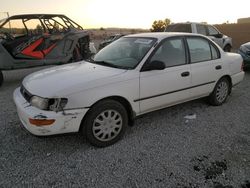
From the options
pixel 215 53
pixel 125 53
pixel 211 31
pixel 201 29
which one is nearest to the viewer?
pixel 125 53

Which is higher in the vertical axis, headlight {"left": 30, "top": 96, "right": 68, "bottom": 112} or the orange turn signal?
headlight {"left": 30, "top": 96, "right": 68, "bottom": 112}

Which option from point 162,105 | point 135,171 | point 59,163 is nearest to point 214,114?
point 162,105

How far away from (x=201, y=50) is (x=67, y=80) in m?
2.72

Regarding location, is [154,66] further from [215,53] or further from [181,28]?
[181,28]

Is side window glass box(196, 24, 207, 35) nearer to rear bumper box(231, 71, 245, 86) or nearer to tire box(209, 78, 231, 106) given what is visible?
rear bumper box(231, 71, 245, 86)

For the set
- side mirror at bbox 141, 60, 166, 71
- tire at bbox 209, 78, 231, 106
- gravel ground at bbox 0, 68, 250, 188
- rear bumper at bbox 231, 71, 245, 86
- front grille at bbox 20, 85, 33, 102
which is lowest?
gravel ground at bbox 0, 68, 250, 188

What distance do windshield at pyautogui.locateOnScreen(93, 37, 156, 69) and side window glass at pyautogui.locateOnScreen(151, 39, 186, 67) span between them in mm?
185

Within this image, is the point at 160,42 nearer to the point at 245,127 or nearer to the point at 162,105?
the point at 162,105

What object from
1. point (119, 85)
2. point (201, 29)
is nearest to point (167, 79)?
point (119, 85)

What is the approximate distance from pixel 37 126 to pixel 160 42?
2358mm

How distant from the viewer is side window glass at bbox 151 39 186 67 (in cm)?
436

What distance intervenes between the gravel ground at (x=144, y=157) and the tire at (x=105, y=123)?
0.13m

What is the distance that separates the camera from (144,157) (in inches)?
141

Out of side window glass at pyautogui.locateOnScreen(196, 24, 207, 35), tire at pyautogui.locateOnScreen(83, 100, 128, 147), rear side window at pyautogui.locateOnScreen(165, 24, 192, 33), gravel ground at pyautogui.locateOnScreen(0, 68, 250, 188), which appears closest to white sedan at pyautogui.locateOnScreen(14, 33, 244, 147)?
tire at pyautogui.locateOnScreen(83, 100, 128, 147)
